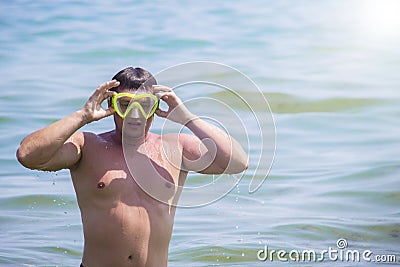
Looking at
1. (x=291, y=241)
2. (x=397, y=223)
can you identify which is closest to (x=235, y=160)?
(x=291, y=241)

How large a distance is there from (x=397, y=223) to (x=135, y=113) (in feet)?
11.4

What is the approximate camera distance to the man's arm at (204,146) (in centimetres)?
427

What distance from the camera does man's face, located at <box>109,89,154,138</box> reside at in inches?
163

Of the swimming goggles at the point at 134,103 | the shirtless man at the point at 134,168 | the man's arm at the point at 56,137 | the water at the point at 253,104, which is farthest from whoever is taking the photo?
the water at the point at 253,104

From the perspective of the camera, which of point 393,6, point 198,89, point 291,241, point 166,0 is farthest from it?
point 166,0

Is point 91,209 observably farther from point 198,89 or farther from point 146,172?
point 198,89

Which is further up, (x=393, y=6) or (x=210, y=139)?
(x=210, y=139)

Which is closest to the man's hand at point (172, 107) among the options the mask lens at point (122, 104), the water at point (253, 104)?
the mask lens at point (122, 104)

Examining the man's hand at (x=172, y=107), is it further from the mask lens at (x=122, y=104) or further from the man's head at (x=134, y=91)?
the mask lens at (x=122, y=104)

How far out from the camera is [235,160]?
173 inches

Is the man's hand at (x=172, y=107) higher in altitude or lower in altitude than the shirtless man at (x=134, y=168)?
higher

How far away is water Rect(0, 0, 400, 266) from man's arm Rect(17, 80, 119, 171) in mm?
2471

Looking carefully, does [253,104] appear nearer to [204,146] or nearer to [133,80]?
[204,146]

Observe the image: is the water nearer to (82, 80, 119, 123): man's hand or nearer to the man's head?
the man's head
